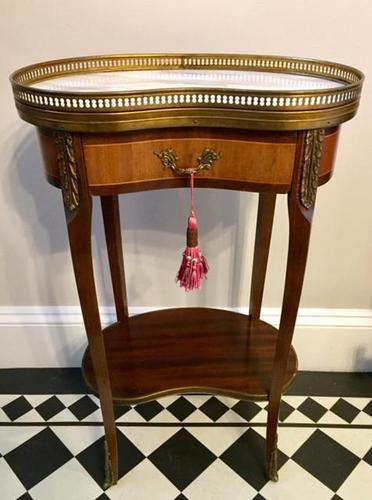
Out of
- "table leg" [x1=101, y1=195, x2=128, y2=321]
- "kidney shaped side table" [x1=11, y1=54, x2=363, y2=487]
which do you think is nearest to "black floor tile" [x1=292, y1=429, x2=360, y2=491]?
"kidney shaped side table" [x1=11, y1=54, x2=363, y2=487]

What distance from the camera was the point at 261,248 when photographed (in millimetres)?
1074

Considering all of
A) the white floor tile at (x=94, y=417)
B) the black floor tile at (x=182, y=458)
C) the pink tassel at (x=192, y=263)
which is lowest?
the white floor tile at (x=94, y=417)

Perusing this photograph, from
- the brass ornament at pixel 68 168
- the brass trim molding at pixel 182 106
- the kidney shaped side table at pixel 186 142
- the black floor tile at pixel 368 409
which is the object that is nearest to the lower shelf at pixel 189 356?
the kidney shaped side table at pixel 186 142

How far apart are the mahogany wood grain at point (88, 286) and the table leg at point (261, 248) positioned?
0.43m

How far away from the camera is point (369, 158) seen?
106 centimetres

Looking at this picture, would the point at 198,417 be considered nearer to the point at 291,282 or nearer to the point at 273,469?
the point at 273,469

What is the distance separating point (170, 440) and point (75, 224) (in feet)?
2.12

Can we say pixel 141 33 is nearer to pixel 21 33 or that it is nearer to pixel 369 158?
pixel 21 33

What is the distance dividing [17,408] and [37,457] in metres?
0.18

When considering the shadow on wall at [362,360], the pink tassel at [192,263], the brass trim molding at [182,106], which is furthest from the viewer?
the shadow on wall at [362,360]

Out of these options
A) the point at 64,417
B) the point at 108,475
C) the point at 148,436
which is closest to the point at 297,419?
the point at 148,436

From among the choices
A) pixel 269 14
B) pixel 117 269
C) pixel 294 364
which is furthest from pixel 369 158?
pixel 117 269

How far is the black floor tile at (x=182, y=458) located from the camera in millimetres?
1004

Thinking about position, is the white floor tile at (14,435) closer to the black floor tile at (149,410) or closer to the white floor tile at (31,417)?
the white floor tile at (31,417)
